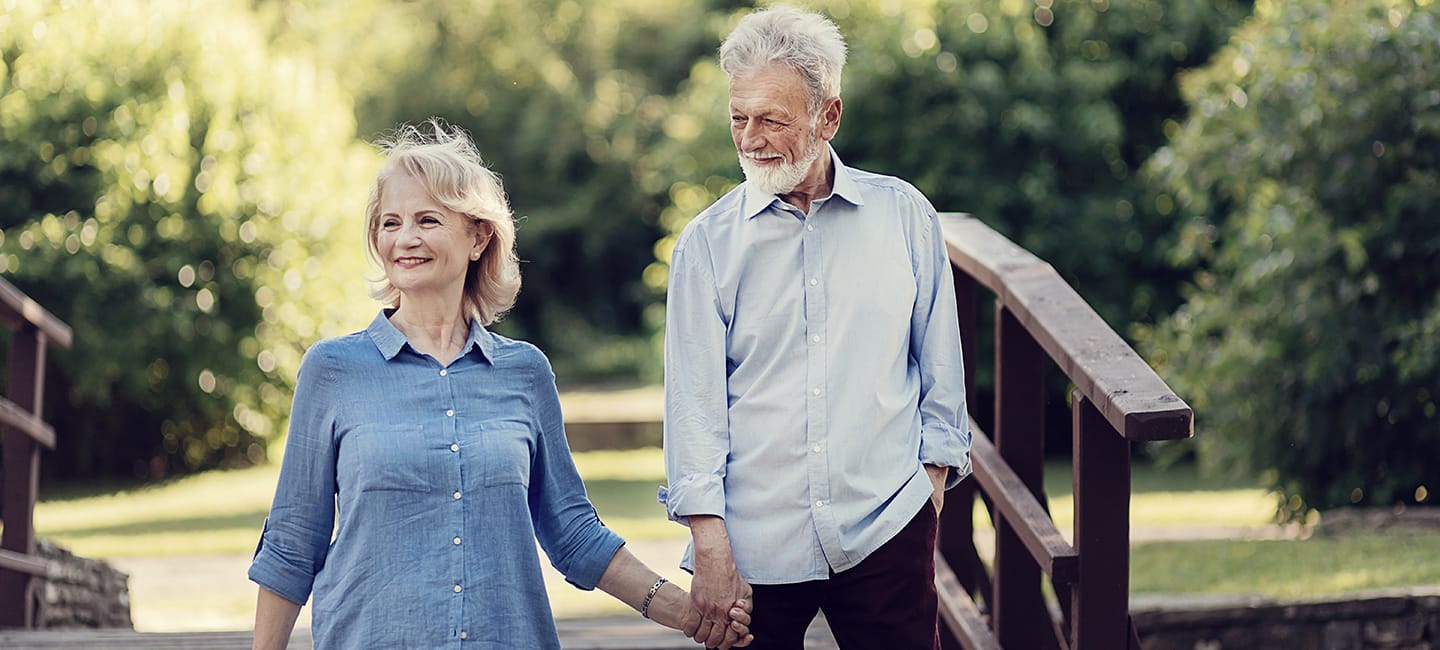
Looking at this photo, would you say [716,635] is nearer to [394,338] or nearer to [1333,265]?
[394,338]

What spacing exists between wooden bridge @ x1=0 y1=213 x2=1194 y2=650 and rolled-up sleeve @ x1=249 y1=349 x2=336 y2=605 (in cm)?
49

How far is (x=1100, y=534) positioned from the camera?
2.90 meters

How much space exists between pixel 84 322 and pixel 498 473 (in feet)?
33.3

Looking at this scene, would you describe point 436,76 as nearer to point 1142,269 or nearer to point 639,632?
point 1142,269

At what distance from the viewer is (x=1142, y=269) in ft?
41.3

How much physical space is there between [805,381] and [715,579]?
0.32 meters

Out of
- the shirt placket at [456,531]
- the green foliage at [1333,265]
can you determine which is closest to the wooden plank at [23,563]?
the shirt placket at [456,531]

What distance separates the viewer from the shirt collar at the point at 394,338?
2.70 metres

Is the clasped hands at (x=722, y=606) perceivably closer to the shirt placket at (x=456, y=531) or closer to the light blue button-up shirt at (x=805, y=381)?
the light blue button-up shirt at (x=805, y=381)

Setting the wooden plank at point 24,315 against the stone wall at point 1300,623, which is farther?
the wooden plank at point 24,315

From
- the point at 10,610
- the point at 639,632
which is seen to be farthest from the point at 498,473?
the point at 10,610

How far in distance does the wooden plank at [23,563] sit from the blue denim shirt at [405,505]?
8.52ft

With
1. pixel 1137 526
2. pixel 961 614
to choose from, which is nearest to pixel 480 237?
pixel 961 614

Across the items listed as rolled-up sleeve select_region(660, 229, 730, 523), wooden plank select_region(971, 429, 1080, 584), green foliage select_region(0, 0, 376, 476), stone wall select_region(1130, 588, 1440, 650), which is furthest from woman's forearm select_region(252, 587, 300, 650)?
green foliage select_region(0, 0, 376, 476)
